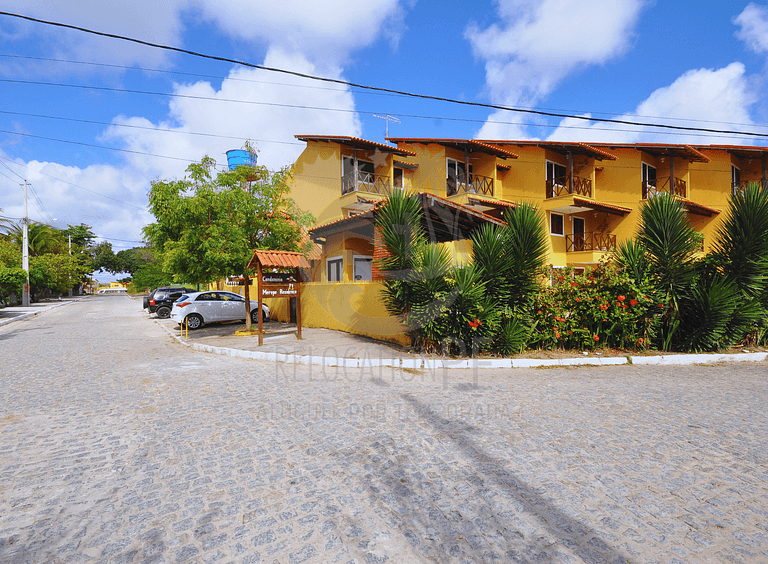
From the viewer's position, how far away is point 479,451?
4.12 meters

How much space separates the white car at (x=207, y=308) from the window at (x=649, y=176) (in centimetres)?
2296

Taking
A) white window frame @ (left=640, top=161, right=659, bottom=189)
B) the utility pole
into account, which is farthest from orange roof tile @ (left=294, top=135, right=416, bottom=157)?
the utility pole

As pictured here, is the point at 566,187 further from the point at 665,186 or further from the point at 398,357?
the point at 398,357

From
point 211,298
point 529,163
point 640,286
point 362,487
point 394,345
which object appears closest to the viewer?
point 362,487

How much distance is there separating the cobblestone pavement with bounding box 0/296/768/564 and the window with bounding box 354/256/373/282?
925 cm

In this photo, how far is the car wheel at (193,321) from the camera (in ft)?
55.1

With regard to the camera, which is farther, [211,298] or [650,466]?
[211,298]

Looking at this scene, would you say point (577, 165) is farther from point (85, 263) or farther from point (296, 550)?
point (85, 263)

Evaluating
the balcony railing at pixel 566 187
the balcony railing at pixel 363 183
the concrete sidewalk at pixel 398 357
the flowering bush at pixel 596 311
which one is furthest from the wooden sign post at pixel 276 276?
the balcony railing at pixel 566 187

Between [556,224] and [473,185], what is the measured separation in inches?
227

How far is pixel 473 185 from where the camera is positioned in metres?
22.5

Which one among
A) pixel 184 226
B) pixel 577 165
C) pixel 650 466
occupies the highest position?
pixel 577 165

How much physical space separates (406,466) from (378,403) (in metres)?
2.10

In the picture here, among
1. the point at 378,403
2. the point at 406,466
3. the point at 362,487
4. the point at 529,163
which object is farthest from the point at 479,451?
the point at 529,163
